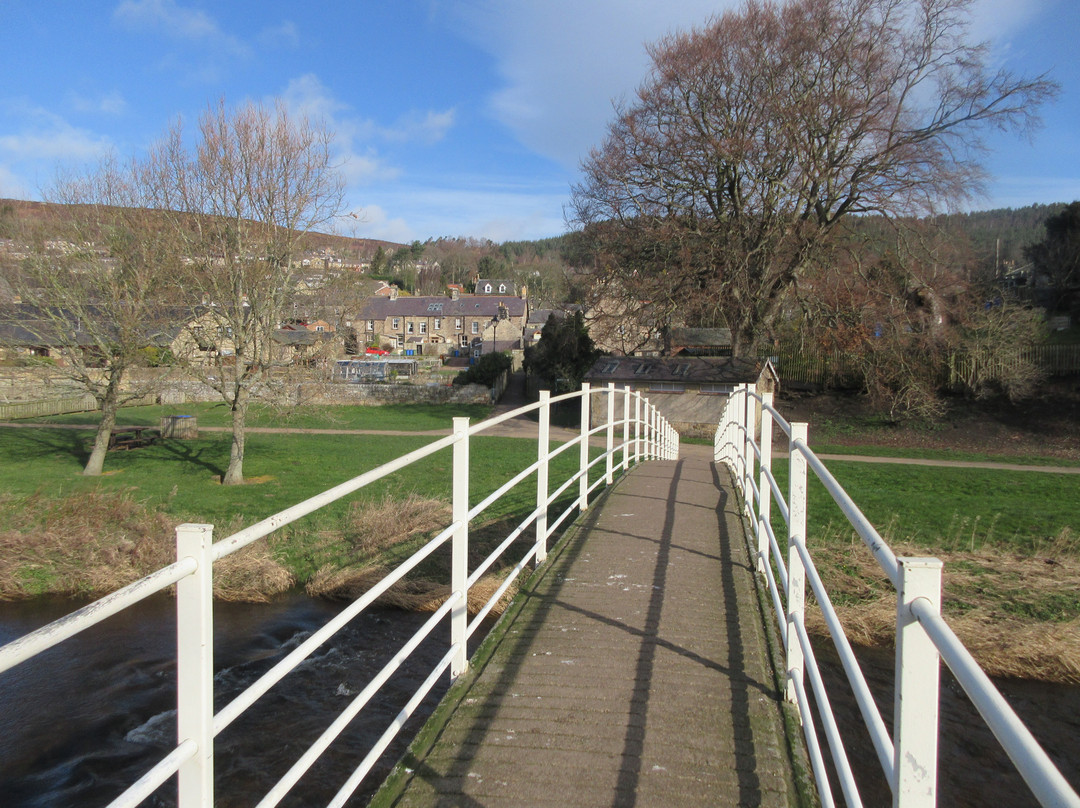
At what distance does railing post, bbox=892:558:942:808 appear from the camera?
5.12 feet

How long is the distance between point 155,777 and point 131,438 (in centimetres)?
2419

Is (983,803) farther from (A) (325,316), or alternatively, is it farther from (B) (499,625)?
(A) (325,316)

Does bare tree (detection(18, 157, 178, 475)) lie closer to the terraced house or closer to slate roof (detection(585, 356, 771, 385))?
slate roof (detection(585, 356, 771, 385))

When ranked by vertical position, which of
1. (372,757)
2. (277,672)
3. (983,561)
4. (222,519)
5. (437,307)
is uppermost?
(437,307)

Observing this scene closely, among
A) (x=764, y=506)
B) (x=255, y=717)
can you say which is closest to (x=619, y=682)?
(x=764, y=506)

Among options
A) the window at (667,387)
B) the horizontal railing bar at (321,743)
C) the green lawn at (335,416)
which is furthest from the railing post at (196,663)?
the window at (667,387)

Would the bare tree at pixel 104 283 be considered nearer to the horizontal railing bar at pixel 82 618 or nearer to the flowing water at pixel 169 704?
the flowing water at pixel 169 704

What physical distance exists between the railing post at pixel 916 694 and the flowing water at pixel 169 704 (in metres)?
5.85

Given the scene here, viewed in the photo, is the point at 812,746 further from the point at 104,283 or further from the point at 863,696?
the point at 104,283

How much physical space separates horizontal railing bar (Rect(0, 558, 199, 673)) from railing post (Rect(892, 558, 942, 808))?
4.79 feet

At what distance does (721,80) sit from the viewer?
82.4 ft

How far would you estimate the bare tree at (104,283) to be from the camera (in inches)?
672

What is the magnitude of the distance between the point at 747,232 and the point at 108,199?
1826cm

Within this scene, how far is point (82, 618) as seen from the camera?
144 cm
